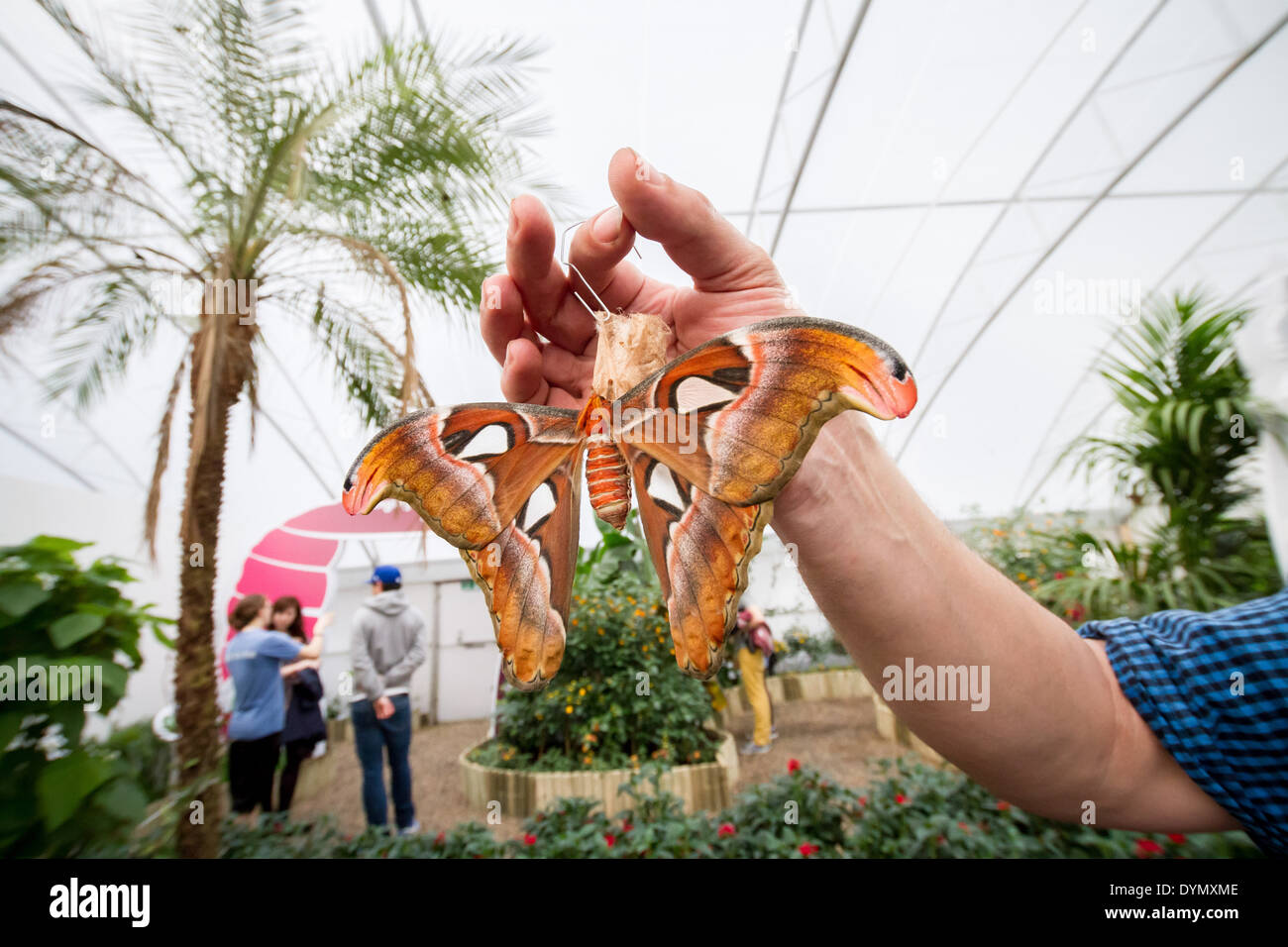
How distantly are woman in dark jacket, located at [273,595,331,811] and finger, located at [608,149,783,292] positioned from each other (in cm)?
688

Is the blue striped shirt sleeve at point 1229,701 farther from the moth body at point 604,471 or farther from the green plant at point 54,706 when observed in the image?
the green plant at point 54,706

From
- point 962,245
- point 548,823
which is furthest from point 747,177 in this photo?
point 548,823

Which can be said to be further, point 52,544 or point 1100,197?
point 1100,197

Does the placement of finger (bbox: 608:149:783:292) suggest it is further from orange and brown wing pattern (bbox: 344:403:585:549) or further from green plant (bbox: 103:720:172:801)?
green plant (bbox: 103:720:172:801)

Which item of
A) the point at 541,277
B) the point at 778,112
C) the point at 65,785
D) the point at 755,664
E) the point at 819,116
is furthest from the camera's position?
the point at 778,112

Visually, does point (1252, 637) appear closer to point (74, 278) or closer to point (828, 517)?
point (828, 517)

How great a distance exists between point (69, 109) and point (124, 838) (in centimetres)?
839

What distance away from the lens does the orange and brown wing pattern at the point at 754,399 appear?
0.61 m

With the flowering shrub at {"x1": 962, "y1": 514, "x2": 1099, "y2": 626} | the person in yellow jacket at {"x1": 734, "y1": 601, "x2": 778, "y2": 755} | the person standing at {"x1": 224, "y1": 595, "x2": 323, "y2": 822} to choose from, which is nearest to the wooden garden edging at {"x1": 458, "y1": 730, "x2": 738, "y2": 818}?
the person in yellow jacket at {"x1": 734, "y1": 601, "x2": 778, "y2": 755}

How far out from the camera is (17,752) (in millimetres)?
2404

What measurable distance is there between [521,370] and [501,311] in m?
0.11

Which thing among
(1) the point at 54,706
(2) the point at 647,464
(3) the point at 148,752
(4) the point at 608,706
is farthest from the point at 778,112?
(3) the point at 148,752

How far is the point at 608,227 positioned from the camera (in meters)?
0.96

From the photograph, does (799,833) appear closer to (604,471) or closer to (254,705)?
(604,471)
